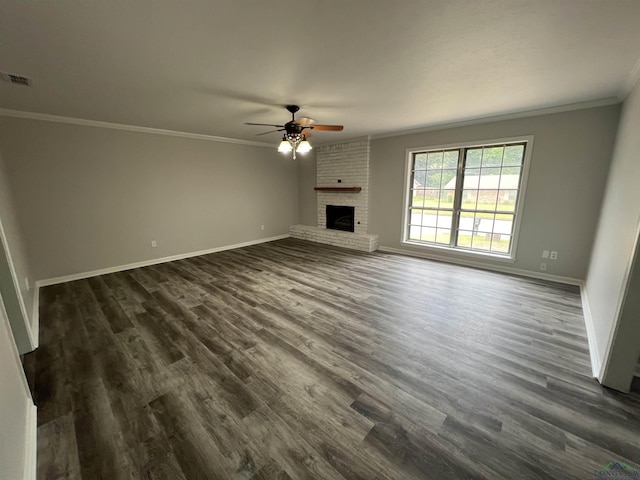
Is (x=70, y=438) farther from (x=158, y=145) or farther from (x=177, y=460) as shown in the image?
(x=158, y=145)

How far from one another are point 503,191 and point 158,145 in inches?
243

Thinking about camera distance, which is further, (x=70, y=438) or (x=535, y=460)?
(x=70, y=438)

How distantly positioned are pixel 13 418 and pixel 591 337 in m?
4.27

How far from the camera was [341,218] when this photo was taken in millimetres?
6438

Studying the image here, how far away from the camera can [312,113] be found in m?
3.59

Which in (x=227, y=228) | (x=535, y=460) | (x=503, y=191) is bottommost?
(x=535, y=460)

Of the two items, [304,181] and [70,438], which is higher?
[304,181]

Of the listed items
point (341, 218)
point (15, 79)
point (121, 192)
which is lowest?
point (341, 218)

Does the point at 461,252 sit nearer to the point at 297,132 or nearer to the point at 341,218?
the point at 341,218

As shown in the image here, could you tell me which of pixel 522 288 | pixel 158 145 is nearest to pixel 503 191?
pixel 522 288

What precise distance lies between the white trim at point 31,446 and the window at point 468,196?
5.46 metres

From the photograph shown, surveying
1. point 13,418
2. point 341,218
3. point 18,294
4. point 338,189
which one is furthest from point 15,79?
point 341,218

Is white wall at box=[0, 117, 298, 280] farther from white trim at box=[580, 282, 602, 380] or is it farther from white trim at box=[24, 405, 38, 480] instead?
white trim at box=[580, 282, 602, 380]

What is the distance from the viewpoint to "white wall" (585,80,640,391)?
175 cm
